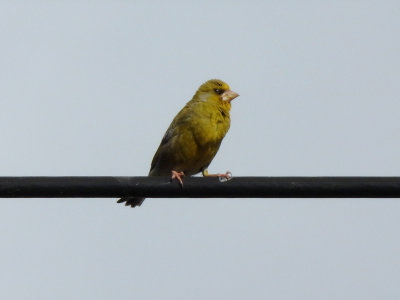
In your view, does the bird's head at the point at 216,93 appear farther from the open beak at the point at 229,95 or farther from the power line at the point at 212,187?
the power line at the point at 212,187

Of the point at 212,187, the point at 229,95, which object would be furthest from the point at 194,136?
the point at 212,187

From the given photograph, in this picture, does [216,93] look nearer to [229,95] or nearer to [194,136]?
[229,95]

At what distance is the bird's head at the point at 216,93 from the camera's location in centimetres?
927

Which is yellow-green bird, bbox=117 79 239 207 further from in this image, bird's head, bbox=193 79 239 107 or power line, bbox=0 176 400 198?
power line, bbox=0 176 400 198

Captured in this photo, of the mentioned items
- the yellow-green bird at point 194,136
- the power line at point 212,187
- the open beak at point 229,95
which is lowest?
the power line at point 212,187

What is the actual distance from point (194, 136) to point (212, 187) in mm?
3746

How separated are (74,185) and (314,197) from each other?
1.36m

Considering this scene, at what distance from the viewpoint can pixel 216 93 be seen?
372 inches

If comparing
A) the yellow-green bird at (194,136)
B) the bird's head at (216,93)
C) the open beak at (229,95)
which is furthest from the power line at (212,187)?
the open beak at (229,95)

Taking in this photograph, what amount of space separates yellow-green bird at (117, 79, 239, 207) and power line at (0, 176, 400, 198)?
352 cm

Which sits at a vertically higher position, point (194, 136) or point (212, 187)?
point (194, 136)

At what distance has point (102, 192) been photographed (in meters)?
4.77

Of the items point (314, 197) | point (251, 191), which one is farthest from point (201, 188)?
point (314, 197)

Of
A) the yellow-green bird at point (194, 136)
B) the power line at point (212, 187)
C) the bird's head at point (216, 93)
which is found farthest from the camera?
the bird's head at point (216, 93)
